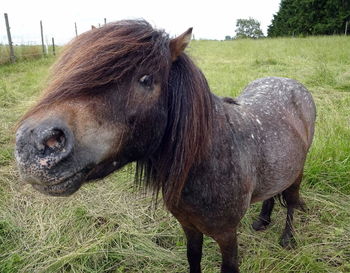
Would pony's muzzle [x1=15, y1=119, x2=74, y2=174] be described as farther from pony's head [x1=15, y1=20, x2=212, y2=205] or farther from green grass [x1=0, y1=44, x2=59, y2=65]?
green grass [x1=0, y1=44, x2=59, y2=65]

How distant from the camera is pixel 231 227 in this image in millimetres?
1823

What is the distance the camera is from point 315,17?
2833cm

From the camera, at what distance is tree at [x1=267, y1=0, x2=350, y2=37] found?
82.4 ft

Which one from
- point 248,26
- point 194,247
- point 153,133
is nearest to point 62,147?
point 153,133

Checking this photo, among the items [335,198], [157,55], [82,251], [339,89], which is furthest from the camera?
[339,89]

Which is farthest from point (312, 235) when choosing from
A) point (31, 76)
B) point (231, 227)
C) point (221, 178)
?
point (31, 76)

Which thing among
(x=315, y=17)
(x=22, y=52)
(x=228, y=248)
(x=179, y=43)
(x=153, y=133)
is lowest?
(x=228, y=248)

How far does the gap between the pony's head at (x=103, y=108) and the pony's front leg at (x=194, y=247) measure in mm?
899

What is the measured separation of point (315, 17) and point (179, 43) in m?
32.2

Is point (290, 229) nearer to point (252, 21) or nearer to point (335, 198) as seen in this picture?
point (335, 198)

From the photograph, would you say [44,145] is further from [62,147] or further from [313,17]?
[313,17]

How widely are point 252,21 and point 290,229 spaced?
7629 centimetres

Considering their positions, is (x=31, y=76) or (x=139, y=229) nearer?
(x=139, y=229)

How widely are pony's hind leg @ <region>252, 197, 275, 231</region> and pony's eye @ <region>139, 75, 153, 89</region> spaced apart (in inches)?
80.9
